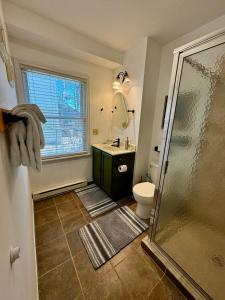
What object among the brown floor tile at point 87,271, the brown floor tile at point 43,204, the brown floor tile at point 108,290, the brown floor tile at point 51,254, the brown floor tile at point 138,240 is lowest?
the brown floor tile at point 108,290

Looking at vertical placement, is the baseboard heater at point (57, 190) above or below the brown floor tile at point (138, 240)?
above

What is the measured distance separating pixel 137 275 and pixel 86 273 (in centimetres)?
48

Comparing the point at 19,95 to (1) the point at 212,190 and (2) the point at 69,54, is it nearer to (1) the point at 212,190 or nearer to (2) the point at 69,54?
(2) the point at 69,54

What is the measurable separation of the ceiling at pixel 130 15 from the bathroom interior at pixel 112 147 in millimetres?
14

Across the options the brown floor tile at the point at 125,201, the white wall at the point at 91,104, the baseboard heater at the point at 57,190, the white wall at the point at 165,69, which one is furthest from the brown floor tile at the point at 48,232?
the white wall at the point at 165,69

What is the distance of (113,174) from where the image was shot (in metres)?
2.15

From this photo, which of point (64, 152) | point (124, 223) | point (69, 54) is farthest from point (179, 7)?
point (124, 223)

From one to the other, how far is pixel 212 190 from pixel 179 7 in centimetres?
183

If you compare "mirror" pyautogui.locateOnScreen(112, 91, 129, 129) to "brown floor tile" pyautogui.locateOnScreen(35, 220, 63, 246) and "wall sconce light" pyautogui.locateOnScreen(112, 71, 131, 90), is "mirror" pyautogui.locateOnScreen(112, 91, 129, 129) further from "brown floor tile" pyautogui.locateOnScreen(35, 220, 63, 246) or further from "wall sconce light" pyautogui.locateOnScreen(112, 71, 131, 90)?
"brown floor tile" pyautogui.locateOnScreen(35, 220, 63, 246)

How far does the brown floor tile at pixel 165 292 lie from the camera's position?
1.11 m

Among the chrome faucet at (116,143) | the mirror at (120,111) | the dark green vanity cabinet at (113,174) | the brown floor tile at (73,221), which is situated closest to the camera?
the brown floor tile at (73,221)

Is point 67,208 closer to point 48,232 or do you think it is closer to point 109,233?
point 48,232

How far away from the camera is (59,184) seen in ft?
7.93

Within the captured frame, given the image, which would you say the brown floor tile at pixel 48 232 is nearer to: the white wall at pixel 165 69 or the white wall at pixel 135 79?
the white wall at pixel 135 79
